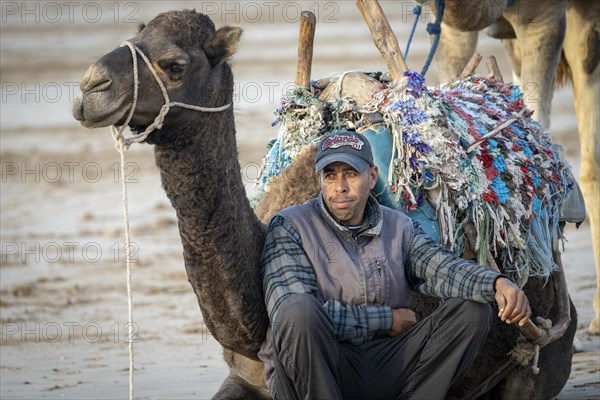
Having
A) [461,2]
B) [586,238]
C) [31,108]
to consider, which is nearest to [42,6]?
[31,108]

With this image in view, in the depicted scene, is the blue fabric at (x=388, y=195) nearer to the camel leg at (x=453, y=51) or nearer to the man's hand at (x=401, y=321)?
the man's hand at (x=401, y=321)

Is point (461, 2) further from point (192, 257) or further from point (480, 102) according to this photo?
point (192, 257)

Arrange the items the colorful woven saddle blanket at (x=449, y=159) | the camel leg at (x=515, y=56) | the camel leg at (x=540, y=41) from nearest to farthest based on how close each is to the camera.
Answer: the colorful woven saddle blanket at (x=449, y=159) → the camel leg at (x=540, y=41) → the camel leg at (x=515, y=56)

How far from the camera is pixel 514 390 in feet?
19.8

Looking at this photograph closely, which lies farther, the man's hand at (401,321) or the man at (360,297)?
the man's hand at (401,321)

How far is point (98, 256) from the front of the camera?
10883 millimetres

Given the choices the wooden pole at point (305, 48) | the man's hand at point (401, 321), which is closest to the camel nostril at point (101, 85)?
the man's hand at point (401, 321)

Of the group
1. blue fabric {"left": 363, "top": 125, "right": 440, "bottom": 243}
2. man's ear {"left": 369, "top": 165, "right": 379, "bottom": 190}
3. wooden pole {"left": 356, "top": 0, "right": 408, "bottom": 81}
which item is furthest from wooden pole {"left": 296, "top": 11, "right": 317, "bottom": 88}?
man's ear {"left": 369, "top": 165, "right": 379, "bottom": 190}

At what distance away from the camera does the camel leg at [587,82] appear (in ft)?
29.4

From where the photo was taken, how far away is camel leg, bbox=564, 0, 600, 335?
8.96 meters

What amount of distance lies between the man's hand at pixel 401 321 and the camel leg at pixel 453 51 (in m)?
4.09

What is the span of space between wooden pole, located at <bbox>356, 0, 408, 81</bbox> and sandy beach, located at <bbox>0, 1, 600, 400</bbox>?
28.6 inches

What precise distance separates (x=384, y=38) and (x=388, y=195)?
1036 millimetres

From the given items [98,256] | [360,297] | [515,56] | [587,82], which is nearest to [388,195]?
[360,297]
